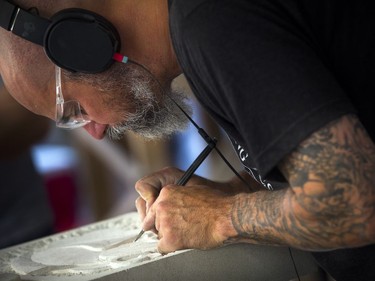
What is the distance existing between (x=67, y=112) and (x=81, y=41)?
255mm

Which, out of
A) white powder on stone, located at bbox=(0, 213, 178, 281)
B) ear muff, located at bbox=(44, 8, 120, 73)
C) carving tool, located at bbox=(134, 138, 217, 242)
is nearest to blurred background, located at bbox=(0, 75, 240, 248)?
white powder on stone, located at bbox=(0, 213, 178, 281)

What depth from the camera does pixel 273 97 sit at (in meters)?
0.93

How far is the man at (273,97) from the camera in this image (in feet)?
3.05

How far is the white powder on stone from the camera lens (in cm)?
131

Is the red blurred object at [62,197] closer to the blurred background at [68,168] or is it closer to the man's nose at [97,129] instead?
the blurred background at [68,168]

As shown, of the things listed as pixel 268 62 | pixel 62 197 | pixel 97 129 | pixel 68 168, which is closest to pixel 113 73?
pixel 97 129

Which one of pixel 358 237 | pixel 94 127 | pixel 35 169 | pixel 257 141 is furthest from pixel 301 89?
pixel 35 169

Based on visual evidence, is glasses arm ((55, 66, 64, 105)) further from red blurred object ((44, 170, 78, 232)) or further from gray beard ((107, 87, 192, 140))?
red blurred object ((44, 170, 78, 232))

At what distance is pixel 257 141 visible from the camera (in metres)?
0.95

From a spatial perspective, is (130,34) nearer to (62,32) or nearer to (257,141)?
(62,32)

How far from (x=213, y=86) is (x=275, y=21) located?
0.15 m

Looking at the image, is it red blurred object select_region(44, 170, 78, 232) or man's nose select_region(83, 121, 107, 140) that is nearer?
man's nose select_region(83, 121, 107, 140)

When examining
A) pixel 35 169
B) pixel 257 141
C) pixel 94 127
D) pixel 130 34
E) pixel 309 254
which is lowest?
pixel 35 169

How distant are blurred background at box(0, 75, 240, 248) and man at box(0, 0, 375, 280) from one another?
1.04 metres
